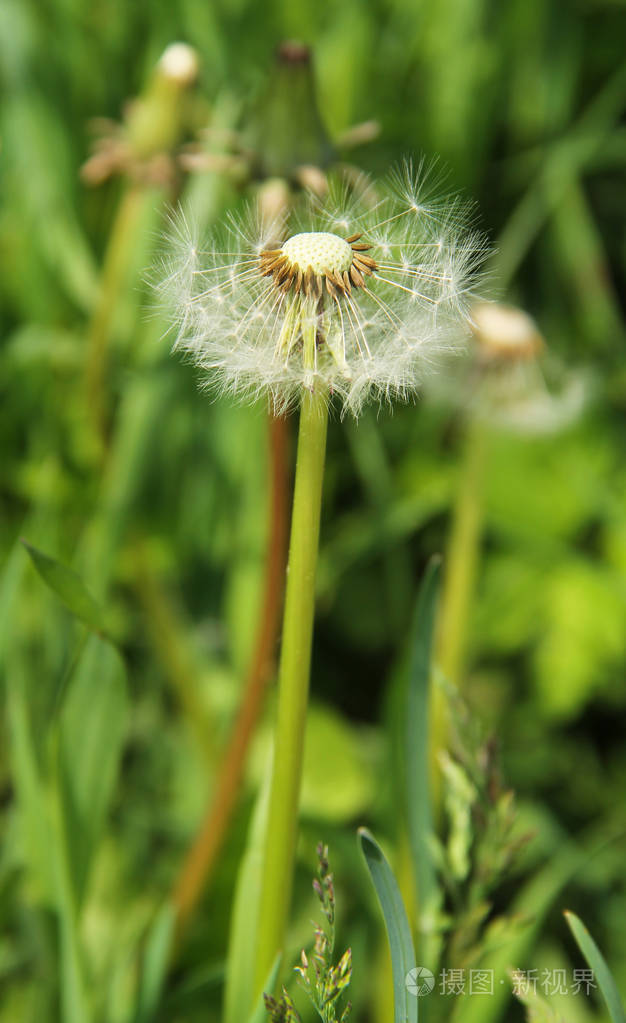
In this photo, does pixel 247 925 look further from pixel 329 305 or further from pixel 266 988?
pixel 329 305

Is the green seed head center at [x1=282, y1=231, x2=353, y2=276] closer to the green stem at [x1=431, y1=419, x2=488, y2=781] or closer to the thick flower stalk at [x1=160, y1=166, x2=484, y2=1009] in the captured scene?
the thick flower stalk at [x1=160, y1=166, x2=484, y2=1009]

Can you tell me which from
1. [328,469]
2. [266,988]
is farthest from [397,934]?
[328,469]

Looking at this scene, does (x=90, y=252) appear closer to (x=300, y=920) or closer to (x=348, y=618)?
(x=348, y=618)

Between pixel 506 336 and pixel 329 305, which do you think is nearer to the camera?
pixel 329 305

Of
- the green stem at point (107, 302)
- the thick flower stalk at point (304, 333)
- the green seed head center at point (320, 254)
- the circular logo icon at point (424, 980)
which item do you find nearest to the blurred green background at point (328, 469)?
the green stem at point (107, 302)

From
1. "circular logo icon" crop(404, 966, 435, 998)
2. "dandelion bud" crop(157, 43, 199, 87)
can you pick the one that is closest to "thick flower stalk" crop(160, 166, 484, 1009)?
"circular logo icon" crop(404, 966, 435, 998)
